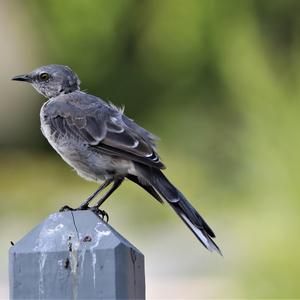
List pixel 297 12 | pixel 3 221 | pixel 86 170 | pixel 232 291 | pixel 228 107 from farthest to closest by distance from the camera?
pixel 3 221
pixel 297 12
pixel 228 107
pixel 232 291
pixel 86 170

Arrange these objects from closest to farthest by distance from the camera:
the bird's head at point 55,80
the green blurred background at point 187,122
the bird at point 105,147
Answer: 1. the bird at point 105,147
2. the bird's head at point 55,80
3. the green blurred background at point 187,122

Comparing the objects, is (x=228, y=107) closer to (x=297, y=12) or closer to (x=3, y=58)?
(x=297, y=12)

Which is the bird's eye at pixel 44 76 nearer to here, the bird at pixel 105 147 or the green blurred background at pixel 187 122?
the bird at pixel 105 147

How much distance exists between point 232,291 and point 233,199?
976 mm

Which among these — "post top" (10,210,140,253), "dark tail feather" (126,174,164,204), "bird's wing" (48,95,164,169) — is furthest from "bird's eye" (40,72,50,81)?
"post top" (10,210,140,253)

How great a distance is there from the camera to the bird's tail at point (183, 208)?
12.2 ft

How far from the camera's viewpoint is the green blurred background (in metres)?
6.47

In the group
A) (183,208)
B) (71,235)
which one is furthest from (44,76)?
(71,235)

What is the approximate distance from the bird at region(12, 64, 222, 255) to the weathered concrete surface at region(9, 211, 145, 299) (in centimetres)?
110

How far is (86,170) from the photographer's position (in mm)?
4496

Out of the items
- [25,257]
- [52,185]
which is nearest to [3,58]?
[52,185]

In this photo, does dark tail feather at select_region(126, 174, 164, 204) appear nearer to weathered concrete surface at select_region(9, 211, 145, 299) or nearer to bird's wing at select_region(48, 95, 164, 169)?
bird's wing at select_region(48, 95, 164, 169)

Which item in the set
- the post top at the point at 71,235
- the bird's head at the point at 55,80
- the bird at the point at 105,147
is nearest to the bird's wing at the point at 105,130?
the bird at the point at 105,147

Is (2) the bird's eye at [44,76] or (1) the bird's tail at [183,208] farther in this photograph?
(2) the bird's eye at [44,76]
